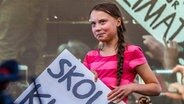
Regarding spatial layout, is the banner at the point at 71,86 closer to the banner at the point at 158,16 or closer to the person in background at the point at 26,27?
the person in background at the point at 26,27

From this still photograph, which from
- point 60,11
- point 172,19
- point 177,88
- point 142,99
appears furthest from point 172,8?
point 142,99

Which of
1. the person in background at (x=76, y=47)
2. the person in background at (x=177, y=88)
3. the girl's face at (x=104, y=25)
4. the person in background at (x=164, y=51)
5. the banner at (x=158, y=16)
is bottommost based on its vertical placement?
the person in background at (x=177, y=88)

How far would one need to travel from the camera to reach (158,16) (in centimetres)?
392

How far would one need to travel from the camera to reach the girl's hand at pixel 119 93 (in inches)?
67.6

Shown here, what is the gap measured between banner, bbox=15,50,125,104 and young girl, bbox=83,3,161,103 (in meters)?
0.06

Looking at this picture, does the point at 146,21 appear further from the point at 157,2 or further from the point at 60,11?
the point at 60,11

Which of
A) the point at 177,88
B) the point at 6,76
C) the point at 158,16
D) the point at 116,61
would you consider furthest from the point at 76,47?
the point at 6,76

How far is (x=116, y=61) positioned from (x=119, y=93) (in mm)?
196

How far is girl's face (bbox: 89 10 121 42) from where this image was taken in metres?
1.98

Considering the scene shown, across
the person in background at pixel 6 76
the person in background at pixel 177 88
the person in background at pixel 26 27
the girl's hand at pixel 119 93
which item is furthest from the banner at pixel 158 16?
the person in background at pixel 6 76

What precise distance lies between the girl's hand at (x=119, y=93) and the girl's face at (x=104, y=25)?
29cm

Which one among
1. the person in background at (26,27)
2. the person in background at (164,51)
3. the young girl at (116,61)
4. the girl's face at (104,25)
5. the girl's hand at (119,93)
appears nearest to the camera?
the girl's hand at (119,93)

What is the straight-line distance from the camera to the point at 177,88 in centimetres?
390

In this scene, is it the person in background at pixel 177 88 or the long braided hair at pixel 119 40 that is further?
the person in background at pixel 177 88
